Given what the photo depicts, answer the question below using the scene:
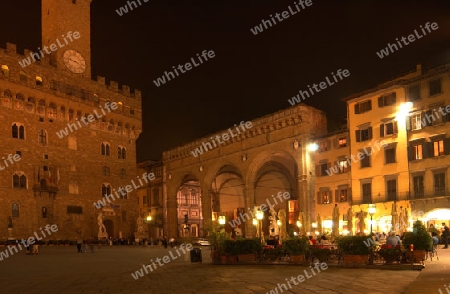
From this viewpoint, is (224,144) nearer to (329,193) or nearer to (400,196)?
(329,193)

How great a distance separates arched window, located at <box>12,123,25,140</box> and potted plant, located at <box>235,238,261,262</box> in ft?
98.4

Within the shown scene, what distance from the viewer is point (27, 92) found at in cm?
4412

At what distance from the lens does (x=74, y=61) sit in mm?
49531

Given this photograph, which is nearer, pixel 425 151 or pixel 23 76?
pixel 425 151

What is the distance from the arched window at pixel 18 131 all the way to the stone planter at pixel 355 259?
34892 millimetres

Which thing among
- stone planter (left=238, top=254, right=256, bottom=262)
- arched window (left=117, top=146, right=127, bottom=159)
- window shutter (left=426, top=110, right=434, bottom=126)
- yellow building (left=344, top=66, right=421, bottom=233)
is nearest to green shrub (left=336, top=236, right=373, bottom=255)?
stone planter (left=238, top=254, right=256, bottom=262)

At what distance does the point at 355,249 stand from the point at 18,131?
1391 inches

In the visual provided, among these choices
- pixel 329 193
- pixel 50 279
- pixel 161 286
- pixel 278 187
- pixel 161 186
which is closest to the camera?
pixel 161 286

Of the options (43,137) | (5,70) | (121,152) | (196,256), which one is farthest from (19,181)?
(196,256)

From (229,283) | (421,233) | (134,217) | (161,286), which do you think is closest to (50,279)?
(161,286)

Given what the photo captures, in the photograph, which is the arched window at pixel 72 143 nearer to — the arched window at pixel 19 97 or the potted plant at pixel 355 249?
the arched window at pixel 19 97

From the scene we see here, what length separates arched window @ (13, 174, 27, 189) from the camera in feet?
139

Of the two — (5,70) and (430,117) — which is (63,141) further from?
(430,117)

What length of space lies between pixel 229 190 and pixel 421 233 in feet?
131
